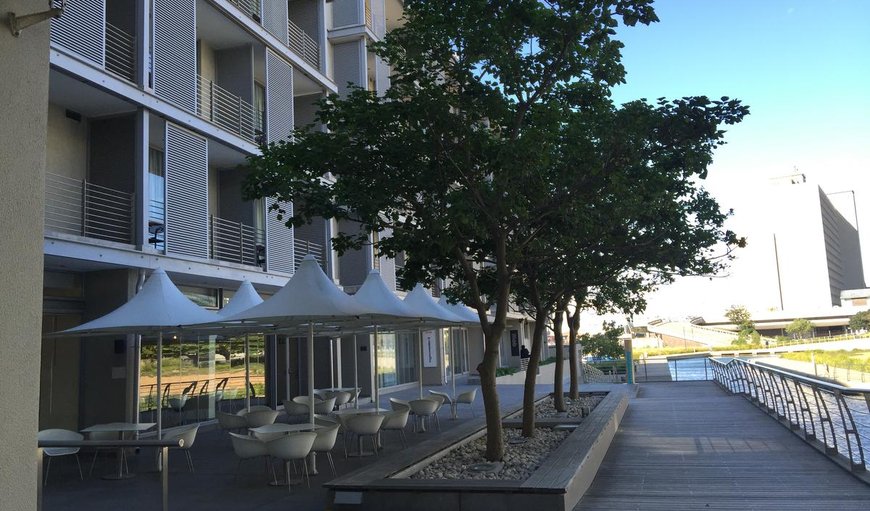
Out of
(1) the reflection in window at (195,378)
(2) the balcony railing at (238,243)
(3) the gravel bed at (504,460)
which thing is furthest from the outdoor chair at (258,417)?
(2) the balcony railing at (238,243)

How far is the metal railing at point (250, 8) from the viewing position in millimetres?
17134

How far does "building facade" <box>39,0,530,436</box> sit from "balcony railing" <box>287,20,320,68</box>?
0.97 ft

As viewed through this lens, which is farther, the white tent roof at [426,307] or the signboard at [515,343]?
the signboard at [515,343]

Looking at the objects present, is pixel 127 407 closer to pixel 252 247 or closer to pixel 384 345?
pixel 252 247

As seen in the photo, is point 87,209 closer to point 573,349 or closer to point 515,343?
point 573,349

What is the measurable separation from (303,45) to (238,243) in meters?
7.42

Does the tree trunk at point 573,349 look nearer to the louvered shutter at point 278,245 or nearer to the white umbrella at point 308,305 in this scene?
the louvered shutter at point 278,245

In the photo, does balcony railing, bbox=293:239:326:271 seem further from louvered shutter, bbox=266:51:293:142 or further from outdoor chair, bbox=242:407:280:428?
outdoor chair, bbox=242:407:280:428

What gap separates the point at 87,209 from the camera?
1279 cm

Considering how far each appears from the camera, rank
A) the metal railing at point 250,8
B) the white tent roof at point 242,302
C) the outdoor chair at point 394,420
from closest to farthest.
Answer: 1. the outdoor chair at point 394,420
2. the white tent roof at point 242,302
3. the metal railing at point 250,8

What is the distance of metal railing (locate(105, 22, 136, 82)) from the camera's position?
13.2m

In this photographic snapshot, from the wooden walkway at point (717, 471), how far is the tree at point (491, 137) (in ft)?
6.01

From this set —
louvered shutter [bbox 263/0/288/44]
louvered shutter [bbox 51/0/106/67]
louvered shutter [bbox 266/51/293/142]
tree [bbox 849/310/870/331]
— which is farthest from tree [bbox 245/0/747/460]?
tree [bbox 849/310/870/331]

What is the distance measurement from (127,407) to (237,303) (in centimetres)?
273
